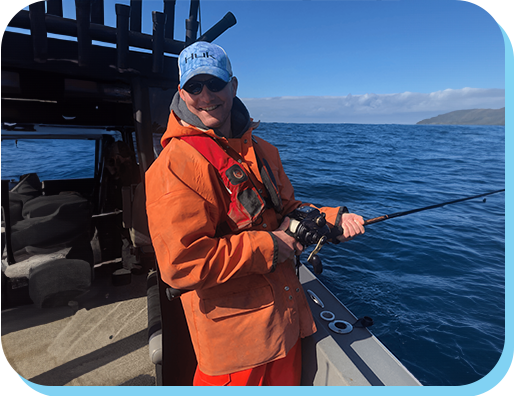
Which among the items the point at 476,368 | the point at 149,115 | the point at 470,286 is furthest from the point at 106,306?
the point at 470,286

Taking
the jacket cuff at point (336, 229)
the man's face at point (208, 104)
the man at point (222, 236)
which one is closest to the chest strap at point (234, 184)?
the man at point (222, 236)

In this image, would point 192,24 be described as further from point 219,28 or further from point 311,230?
point 311,230

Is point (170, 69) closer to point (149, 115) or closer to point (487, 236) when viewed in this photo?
point (149, 115)

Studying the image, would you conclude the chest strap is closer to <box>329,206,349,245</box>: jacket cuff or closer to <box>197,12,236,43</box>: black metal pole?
<box>329,206,349,245</box>: jacket cuff

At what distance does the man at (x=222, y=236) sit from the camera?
123 centimetres

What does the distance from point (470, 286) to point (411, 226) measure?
96.5 inches

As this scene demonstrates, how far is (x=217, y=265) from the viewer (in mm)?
1241

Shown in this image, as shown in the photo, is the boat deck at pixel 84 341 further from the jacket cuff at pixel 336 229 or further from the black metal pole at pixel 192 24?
the black metal pole at pixel 192 24

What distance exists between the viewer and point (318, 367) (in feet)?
5.85

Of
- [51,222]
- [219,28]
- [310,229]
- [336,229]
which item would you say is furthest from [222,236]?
[51,222]

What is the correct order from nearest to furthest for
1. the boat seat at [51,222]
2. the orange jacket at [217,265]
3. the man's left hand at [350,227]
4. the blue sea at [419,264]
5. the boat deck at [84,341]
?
the orange jacket at [217,265]
the man's left hand at [350,227]
the boat deck at [84,341]
the boat seat at [51,222]
the blue sea at [419,264]

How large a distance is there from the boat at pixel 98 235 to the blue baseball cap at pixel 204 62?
3.08 ft

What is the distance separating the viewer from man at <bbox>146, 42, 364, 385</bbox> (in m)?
1.23

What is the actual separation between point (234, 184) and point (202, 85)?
54 cm
